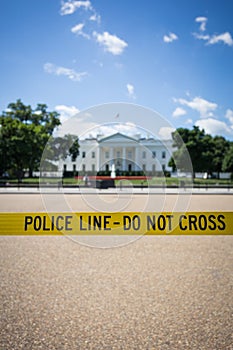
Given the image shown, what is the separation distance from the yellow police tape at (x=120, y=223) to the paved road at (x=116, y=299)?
2.43 ft

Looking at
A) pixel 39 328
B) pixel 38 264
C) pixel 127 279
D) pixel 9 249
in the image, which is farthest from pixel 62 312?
pixel 9 249

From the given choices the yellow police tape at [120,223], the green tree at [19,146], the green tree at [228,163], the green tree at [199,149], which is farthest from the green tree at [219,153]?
the yellow police tape at [120,223]

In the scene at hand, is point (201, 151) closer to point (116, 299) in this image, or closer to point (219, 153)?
point (219, 153)

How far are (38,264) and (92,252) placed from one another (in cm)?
128

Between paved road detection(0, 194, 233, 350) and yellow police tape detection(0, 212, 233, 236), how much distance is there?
74 centimetres

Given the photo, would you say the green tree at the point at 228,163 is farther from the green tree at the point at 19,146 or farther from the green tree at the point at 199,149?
the green tree at the point at 19,146

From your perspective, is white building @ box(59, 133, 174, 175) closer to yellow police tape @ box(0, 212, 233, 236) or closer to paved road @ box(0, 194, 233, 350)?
yellow police tape @ box(0, 212, 233, 236)

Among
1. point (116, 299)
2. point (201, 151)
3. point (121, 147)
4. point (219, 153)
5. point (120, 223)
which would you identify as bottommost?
point (116, 299)

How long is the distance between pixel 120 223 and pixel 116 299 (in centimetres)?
86

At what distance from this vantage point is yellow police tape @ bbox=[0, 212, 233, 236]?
3.66m

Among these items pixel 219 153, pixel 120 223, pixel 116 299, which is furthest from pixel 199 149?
pixel 116 299

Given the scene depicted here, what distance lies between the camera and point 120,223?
3.79m

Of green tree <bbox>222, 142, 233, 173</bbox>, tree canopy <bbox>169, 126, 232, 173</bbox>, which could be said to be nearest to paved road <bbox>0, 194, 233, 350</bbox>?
tree canopy <bbox>169, 126, 232, 173</bbox>

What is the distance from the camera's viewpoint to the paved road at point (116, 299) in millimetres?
2750
